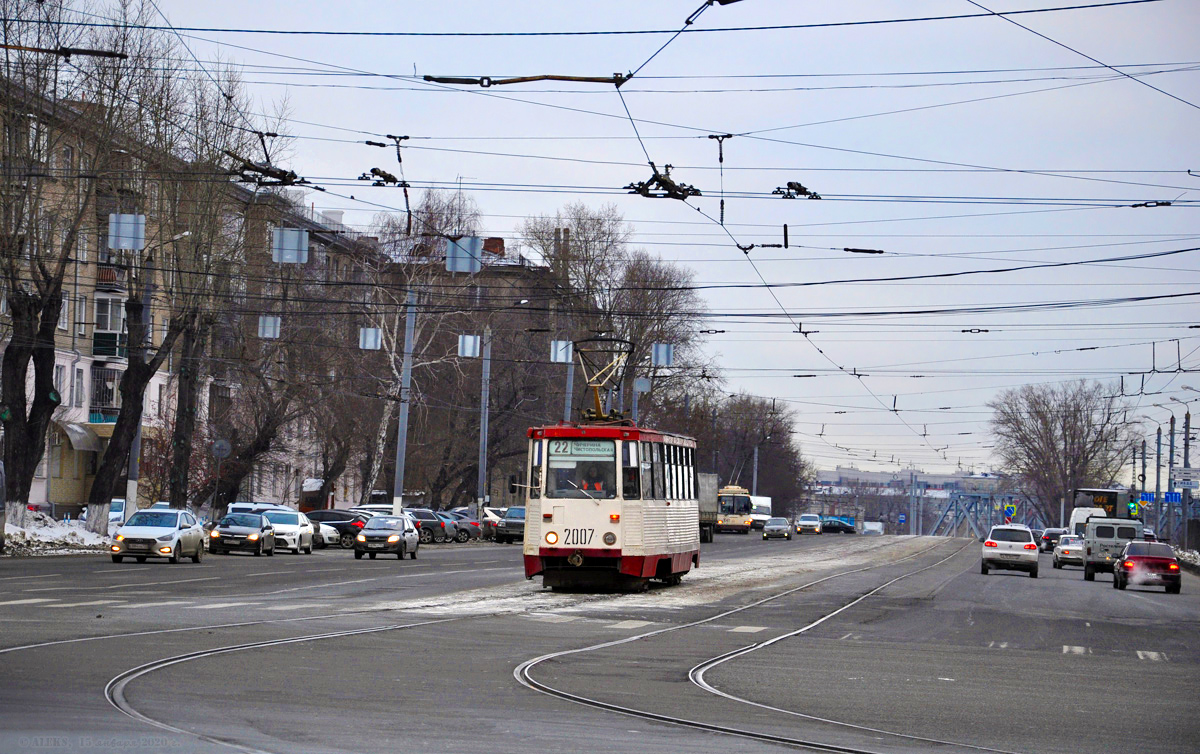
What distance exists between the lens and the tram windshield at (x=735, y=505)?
95688 millimetres

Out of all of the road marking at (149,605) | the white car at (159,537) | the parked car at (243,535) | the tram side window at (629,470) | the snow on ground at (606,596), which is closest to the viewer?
the road marking at (149,605)

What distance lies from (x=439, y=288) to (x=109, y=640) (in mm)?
50188

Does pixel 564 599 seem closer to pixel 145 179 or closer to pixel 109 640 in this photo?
pixel 109 640

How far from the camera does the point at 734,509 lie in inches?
3792

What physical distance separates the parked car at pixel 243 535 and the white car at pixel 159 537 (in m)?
6.77

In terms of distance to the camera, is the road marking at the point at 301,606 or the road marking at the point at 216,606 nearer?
the road marking at the point at 216,606

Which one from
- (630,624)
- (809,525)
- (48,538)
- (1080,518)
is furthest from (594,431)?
(809,525)

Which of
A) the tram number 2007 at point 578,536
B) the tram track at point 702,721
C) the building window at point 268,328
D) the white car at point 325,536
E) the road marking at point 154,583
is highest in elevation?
the building window at point 268,328

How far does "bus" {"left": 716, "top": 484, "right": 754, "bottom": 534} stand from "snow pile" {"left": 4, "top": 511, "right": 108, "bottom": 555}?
5525 centimetres

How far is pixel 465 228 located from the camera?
6350 cm

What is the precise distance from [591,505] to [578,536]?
64 centimetres

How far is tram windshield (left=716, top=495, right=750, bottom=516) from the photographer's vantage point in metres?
95.7

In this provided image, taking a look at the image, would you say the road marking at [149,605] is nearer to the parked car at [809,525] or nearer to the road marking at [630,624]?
the road marking at [630,624]

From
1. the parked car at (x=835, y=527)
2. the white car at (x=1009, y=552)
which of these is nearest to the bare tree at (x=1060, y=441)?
the parked car at (x=835, y=527)
